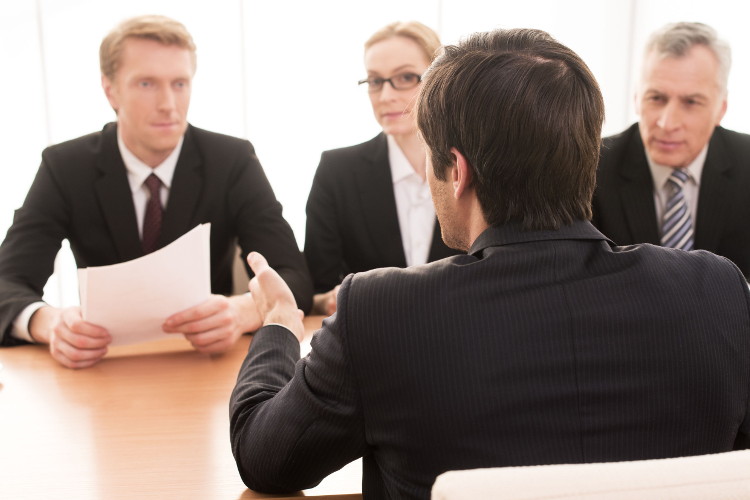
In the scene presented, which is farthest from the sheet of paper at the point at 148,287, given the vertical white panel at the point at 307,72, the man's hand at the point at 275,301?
the vertical white panel at the point at 307,72

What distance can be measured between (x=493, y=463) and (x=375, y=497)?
24 cm

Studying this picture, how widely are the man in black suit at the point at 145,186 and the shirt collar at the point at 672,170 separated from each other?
4.04 ft

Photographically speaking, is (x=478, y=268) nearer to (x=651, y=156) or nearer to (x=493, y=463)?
(x=493, y=463)

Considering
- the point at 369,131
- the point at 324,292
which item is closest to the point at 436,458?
the point at 324,292

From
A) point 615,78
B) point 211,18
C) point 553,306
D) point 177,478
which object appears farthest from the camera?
point 615,78

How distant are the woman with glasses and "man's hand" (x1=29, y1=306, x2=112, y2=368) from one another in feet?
2.95

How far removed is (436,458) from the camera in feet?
3.43

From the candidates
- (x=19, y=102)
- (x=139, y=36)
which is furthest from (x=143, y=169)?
(x=19, y=102)

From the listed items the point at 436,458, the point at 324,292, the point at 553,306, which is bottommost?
the point at 324,292

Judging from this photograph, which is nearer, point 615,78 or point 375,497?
point 375,497

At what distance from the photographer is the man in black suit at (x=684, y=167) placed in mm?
2447

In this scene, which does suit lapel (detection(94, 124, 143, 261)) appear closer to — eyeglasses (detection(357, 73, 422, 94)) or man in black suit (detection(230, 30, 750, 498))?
eyeglasses (detection(357, 73, 422, 94))

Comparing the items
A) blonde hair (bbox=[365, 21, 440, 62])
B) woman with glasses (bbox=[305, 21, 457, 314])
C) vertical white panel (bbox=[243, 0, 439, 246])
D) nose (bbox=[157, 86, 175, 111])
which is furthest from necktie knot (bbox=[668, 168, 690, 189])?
vertical white panel (bbox=[243, 0, 439, 246])

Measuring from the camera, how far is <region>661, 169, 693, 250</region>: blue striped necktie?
96.8 inches
